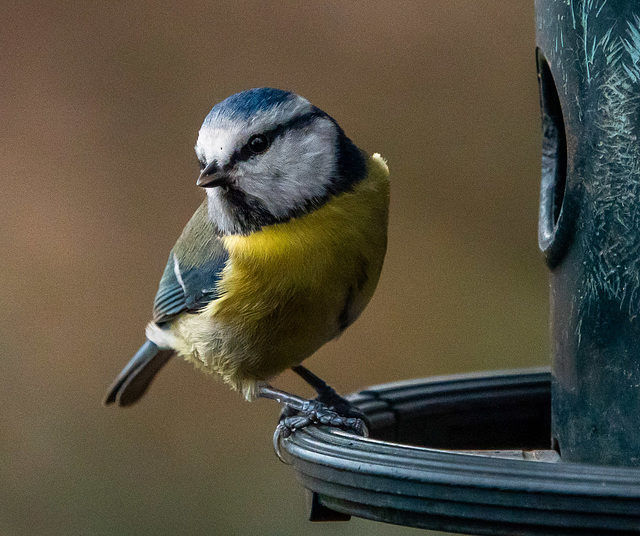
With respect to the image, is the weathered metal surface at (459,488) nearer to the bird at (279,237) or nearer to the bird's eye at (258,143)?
the bird at (279,237)

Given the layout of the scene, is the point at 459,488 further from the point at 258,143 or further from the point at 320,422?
the point at 258,143

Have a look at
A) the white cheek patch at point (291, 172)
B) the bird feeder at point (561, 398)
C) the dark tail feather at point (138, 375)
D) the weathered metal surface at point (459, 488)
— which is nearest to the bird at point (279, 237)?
the white cheek patch at point (291, 172)

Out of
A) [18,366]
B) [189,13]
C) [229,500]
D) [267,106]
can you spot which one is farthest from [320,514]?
[189,13]

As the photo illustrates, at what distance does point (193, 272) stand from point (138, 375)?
28.9 inches

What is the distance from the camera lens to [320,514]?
1613 mm

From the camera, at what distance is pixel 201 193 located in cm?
408

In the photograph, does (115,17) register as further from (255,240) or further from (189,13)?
(255,240)

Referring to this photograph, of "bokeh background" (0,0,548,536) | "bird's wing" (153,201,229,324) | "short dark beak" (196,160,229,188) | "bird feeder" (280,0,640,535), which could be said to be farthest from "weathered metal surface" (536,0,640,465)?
A: "bokeh background" (0,0,548,536)

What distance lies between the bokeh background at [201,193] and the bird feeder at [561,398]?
205 cm

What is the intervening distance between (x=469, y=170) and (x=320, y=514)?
280 centimetres

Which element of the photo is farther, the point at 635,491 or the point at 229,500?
the point at 229,500

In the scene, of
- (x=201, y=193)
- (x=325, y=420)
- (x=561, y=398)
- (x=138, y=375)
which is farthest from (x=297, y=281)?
(x=201, y=193)

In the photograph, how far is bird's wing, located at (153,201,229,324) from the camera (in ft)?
7.43

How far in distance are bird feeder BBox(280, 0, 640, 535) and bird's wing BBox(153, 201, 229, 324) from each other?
456 millimetres
